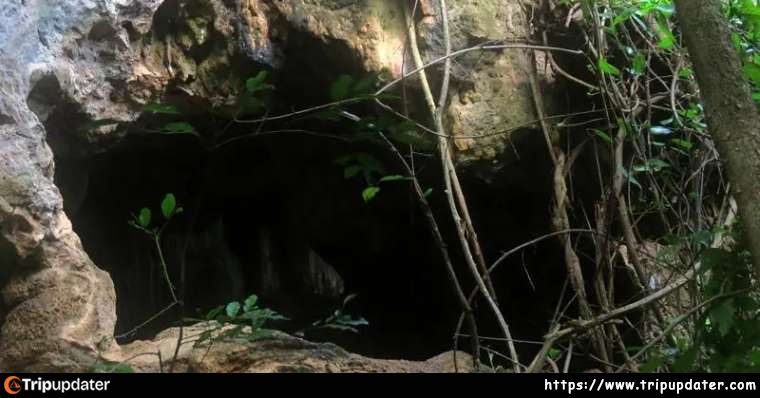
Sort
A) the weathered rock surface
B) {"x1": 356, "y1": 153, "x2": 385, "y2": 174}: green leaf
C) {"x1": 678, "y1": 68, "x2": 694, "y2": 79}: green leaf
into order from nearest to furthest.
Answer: {"x1": 356, "y1": 153, "x2": 385, "y2": 174}: green leaf, the weathered rock surface, {"x1": 678, "y1": 68, "x2": 694, "y2": 79}: green leaf

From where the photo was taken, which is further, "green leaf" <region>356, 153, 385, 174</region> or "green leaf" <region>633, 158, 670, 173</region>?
"green leaf" <region>633, 158, 670, 173</region>

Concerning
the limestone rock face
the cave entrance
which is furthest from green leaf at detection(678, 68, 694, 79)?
the cave entrance

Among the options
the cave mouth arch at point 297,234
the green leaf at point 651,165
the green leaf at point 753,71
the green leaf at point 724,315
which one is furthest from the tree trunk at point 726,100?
the cave mouth arch at point 297,234

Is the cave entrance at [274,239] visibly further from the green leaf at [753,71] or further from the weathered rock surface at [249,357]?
the green leaf at [753,71]

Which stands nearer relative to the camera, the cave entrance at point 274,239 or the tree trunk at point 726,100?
the tree trunk at point 726,100

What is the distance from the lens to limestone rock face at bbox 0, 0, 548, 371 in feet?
7.16

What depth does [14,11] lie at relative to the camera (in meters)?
2.33
